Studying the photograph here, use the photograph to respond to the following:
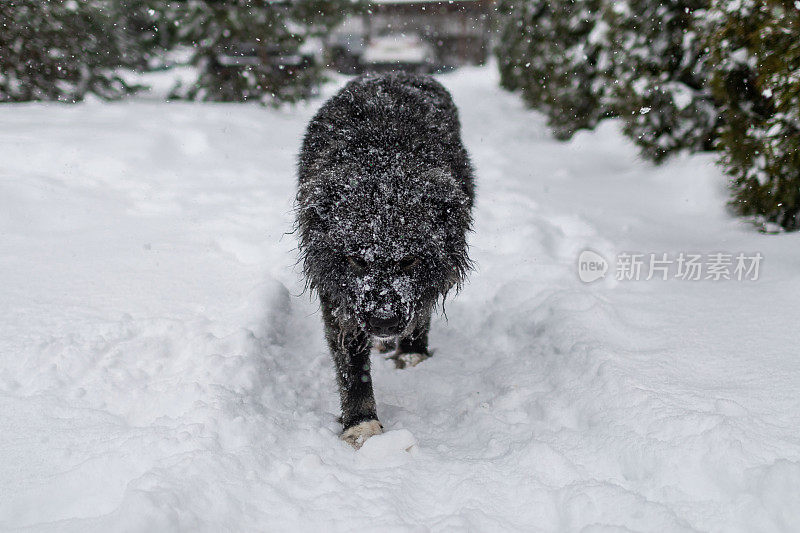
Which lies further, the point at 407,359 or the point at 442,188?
the point at 407,359

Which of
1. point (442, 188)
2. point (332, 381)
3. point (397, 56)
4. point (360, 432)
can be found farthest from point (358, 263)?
point (397, 56)

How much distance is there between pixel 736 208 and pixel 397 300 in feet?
14.0

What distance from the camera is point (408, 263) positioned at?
2.51m

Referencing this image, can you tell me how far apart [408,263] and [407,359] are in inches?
55.0

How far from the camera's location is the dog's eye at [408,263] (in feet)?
8.13

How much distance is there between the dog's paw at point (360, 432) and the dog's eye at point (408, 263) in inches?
35.1

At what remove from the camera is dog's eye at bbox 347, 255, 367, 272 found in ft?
8.05

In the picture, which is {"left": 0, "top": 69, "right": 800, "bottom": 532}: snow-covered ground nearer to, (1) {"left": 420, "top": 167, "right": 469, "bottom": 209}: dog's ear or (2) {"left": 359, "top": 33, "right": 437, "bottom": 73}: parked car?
(1) {"left": 420, "top": 167, "right": 469, "bottom": 209}: dog's ear

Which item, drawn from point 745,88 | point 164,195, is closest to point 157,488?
point 164,195

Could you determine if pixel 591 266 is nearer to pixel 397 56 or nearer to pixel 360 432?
pixel 360 432

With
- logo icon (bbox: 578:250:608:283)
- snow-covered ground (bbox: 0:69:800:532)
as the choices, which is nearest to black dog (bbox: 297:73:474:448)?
snow-covered ground (bbox: 0:69:800:532)

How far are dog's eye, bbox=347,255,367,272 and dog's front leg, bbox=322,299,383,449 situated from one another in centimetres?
43

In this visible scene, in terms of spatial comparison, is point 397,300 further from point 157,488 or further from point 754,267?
point 754,267

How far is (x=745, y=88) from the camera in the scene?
477 centimetres
